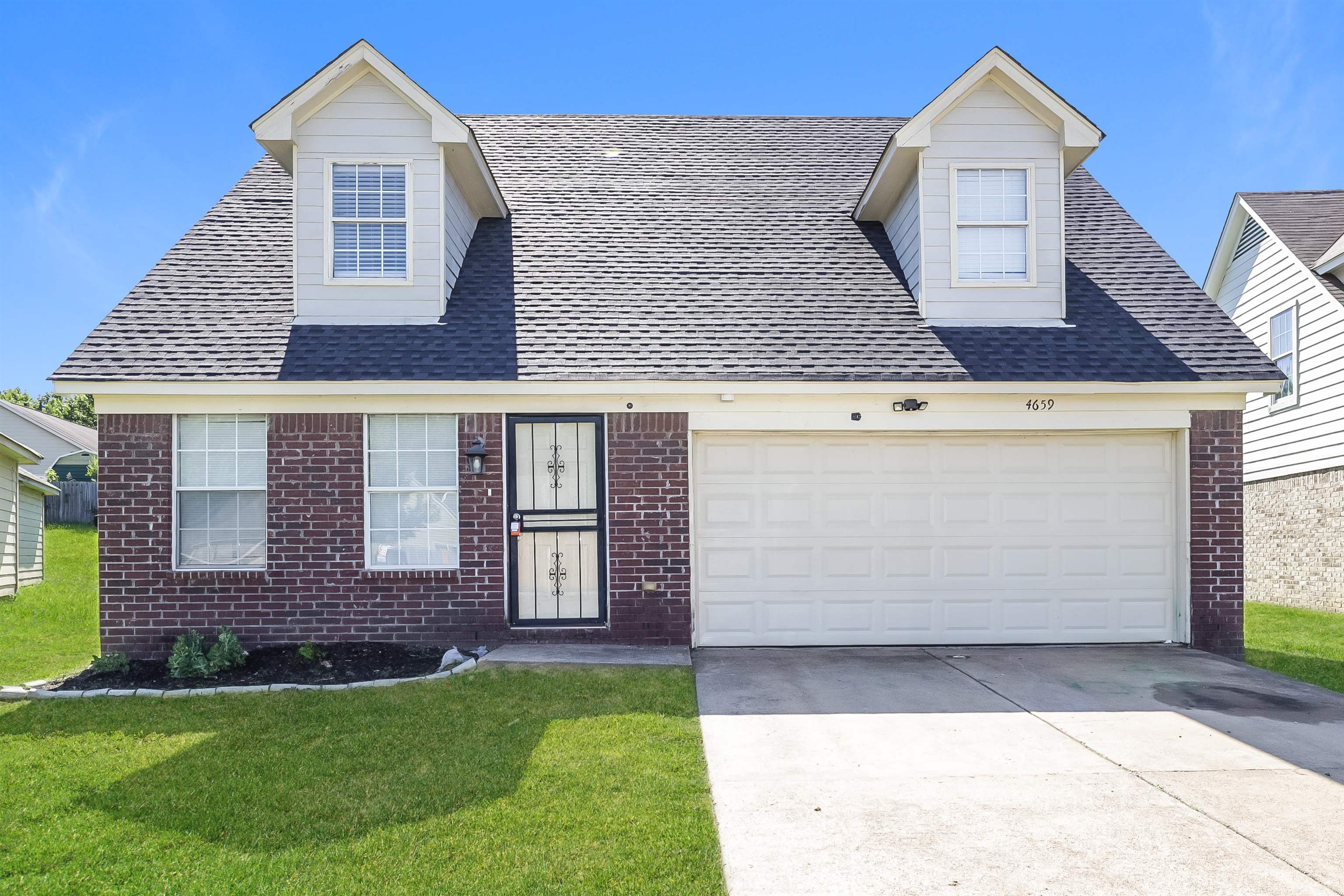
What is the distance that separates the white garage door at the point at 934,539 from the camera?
9.52m

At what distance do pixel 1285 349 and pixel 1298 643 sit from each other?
645 centimetres

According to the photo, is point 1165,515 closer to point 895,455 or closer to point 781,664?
point 895,455

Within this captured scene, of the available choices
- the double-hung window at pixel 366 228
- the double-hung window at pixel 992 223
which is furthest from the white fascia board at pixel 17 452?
the double-hung window at pixel 992 223

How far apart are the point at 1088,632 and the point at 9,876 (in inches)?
367

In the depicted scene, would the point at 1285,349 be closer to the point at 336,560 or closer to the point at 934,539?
the point at 934,539

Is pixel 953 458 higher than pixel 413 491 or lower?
higher

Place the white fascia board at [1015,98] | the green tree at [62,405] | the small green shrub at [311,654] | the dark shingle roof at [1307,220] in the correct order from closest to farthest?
the small green shrub at [311,654] → the white fascia board at [1015,98] → the dark shingle roof at [1307,220] → the green tree at [62,405]

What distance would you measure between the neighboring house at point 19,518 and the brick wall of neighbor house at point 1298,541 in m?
21.7

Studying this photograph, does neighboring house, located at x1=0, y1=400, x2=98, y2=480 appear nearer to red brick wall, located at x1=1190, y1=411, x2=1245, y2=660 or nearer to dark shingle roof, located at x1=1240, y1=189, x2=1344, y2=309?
red brick wall, located at x1=1190, y1=411, x2=1245, y2=660

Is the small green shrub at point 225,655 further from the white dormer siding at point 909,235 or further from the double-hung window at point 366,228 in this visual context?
the white dormer siding at point 909,235

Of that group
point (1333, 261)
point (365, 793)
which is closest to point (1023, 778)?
point (365, 793)

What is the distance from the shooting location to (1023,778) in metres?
5.38

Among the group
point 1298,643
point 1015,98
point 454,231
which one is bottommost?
point 1298,643

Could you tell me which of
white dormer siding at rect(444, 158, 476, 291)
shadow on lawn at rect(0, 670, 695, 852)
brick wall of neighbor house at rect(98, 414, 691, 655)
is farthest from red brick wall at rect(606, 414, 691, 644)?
white dormer siding at rect(444, 158, 476, 291)
